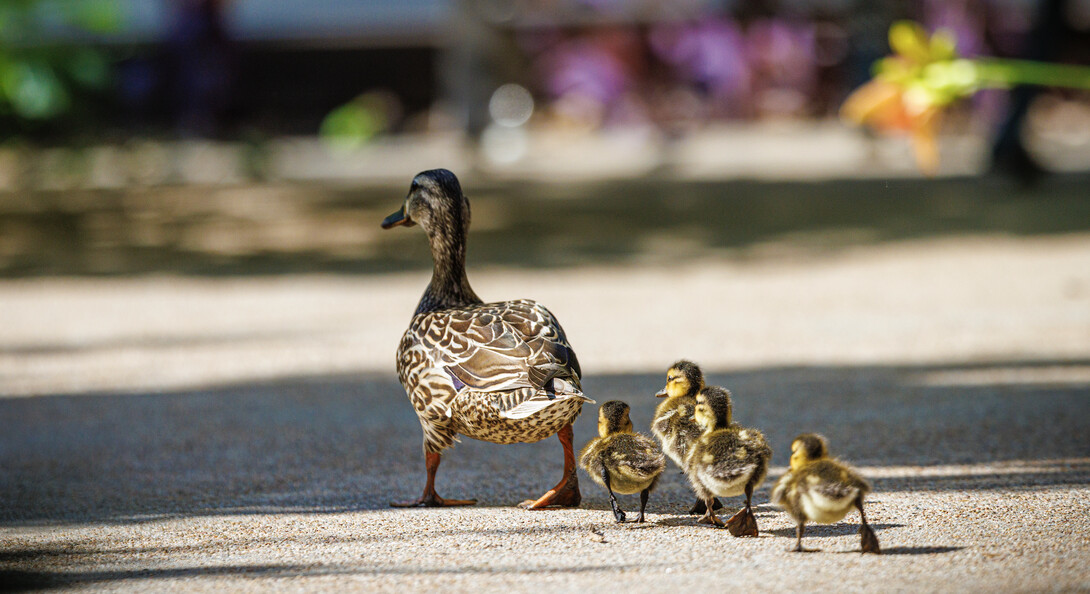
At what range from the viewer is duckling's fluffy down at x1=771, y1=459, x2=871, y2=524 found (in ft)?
13.2

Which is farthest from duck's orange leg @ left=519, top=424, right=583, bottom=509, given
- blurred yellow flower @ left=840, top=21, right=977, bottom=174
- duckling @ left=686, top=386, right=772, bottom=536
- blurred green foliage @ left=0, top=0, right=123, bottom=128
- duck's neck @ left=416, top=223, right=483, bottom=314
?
blurred green foliage @ left=0, top=0, right=123, bottom=128

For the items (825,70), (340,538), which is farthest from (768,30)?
(340,538)

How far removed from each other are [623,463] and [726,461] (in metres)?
0.39

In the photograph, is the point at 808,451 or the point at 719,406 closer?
the point at 808,451

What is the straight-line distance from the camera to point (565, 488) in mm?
4848

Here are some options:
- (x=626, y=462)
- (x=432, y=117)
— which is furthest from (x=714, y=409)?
(x=432, y=117)

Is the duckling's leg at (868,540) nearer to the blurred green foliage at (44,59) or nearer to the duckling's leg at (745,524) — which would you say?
the duckling's leg at (745,524)

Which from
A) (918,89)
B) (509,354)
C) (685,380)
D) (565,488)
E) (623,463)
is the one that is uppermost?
(918,89)

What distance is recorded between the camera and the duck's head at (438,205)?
5367mm

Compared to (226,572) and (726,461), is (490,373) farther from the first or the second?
(226,572)

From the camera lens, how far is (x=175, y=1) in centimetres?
2178

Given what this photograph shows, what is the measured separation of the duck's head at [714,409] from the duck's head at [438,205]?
4.61ft

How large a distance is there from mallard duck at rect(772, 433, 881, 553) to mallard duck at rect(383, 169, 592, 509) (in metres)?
0.80

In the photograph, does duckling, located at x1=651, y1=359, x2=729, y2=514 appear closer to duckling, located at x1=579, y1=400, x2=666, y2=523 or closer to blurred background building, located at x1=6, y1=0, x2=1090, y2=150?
duckling, located at x1=579, y1=400, x2=666, y2=523
